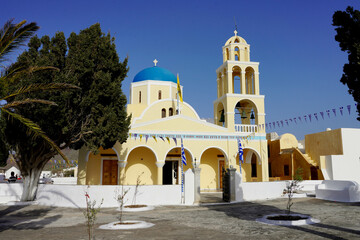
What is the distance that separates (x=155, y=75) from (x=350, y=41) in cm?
1902

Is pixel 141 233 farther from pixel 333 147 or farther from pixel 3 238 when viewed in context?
pixel 333 147

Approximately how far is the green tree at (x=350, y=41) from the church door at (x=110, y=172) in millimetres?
15986

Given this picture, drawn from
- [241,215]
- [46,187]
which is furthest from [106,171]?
[241,215]

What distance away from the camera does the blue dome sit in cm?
2547

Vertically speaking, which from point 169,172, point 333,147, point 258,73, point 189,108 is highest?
point 258,73

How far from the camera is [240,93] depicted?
21766mm

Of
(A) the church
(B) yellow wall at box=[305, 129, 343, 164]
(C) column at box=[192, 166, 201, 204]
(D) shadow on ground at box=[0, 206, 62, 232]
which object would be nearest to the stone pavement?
(D) shadow on ground at box=[0, 206, 62, 232]

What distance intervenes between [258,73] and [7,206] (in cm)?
1782

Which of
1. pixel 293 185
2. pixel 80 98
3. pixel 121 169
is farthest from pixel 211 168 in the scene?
pixel 80 98

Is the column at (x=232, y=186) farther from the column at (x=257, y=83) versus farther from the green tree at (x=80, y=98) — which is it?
the column at (x=257, y=83)

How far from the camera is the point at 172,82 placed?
83.4ft

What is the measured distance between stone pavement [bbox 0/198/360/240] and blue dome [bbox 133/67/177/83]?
14.8 meters

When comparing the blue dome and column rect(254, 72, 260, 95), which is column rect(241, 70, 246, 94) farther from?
the blue dome

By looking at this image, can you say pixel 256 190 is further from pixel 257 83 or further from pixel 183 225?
pixel 257 83
